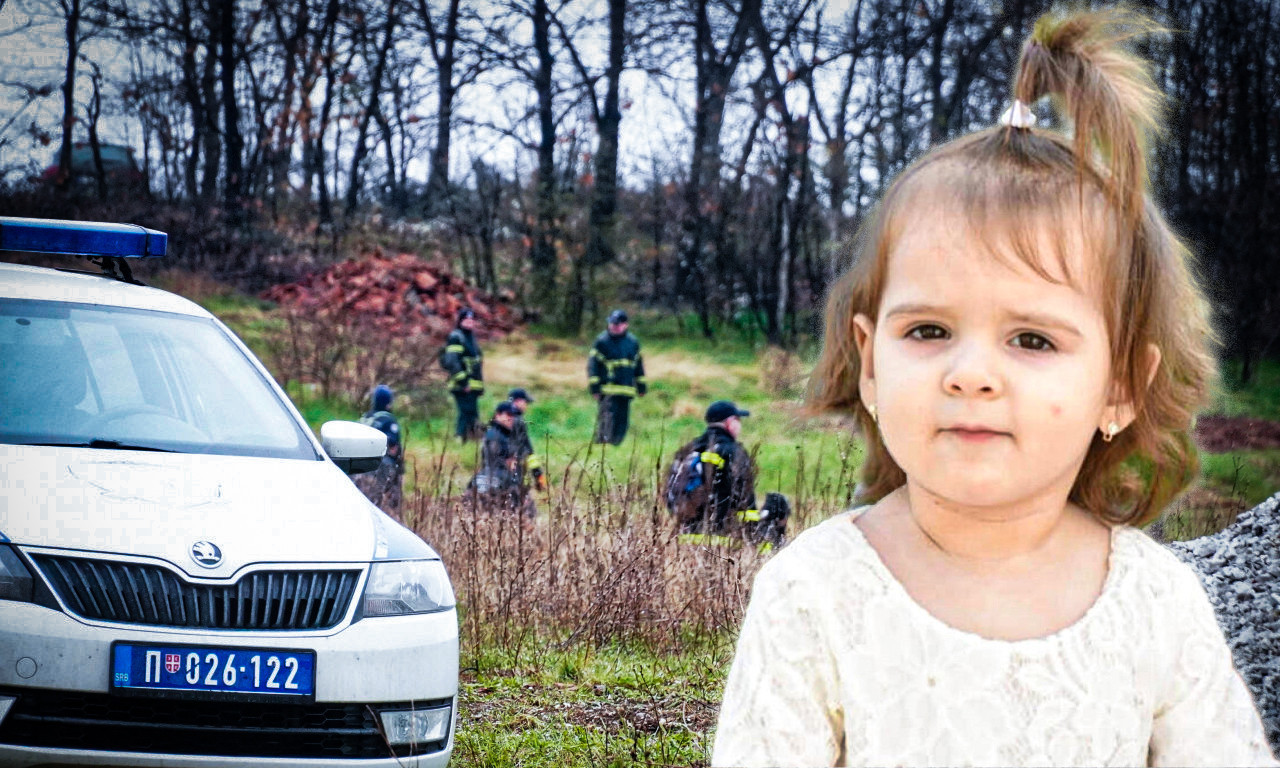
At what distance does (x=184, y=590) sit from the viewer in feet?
11.8

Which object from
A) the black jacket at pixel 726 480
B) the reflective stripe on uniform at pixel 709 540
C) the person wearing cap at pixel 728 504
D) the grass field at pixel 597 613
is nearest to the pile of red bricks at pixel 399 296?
the black jacket at pixel 726 480

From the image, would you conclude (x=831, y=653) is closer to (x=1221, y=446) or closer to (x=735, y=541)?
(x=735, y=541)

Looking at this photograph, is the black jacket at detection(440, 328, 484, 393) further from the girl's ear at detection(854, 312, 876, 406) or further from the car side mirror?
the girl's ear at detection(854, 312, 876, 406)

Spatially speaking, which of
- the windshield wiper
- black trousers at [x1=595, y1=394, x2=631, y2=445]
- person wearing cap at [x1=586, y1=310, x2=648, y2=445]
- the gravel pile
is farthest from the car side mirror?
person wearing cap at [x1=586, y1=310, x2=648, y2=445]

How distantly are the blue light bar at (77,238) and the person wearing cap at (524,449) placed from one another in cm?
267

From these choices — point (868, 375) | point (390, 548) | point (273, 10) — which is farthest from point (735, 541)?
point (273, 10)

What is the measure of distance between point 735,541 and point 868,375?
4785mm

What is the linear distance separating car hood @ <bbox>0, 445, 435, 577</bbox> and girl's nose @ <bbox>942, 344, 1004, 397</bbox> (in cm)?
265

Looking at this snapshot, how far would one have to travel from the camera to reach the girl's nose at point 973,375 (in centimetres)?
148

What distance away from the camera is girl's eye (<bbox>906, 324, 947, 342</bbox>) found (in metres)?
1.56

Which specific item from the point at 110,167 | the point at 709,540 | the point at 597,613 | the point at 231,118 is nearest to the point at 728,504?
the point at 709,540

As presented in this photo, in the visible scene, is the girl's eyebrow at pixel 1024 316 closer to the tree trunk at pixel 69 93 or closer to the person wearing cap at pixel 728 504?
the person wearing cap at pixel 728 504

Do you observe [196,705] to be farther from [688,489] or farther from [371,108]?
[371,108]

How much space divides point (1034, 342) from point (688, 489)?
5.65m
